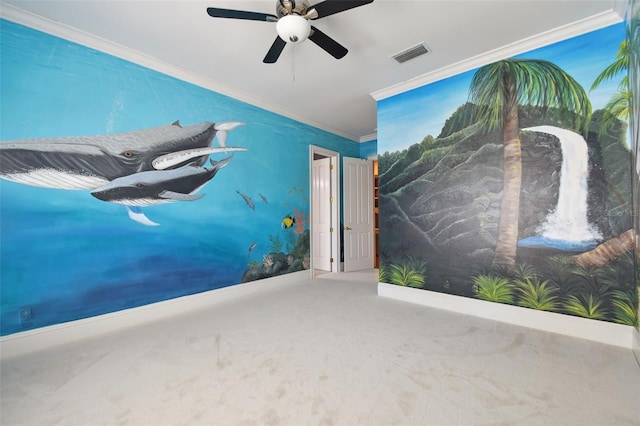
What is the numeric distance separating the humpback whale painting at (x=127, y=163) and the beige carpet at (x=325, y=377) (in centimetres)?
147

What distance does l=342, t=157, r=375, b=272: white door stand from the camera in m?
5.36

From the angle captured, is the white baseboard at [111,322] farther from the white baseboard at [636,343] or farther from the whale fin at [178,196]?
the white baseboard at [636,343]

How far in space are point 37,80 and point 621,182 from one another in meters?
5.27

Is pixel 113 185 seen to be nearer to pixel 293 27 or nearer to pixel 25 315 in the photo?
pixel 25 315

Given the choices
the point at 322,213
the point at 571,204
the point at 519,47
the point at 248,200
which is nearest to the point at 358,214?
the point at 322,213

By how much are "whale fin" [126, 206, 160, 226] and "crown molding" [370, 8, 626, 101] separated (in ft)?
11.3

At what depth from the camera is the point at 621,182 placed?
226cm

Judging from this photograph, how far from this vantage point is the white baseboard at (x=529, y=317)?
2.26m

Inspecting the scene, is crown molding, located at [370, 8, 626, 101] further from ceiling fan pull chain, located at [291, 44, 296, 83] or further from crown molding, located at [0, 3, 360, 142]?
crown molding, located at [0, 3, 360, 142]

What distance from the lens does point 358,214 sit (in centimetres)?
555

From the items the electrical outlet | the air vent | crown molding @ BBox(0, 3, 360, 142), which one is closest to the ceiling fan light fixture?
the air vent

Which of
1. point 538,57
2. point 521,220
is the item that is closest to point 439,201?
point 521,220

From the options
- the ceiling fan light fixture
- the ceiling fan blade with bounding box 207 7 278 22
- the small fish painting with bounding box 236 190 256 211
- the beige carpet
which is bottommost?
the beige carpet

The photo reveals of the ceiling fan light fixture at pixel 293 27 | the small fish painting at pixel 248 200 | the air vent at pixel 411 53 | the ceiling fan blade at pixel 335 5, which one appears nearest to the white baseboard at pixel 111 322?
the small fish painting at pixel 248 200
